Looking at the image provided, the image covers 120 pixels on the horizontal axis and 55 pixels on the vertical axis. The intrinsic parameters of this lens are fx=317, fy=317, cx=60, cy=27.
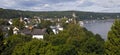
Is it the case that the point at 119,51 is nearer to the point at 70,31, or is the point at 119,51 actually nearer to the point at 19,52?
the point at 19,52

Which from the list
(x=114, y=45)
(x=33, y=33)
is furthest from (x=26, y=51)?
(x=33, y=33)

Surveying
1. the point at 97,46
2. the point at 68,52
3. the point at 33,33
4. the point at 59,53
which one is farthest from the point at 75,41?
the point at 33,33

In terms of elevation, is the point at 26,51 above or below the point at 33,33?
above

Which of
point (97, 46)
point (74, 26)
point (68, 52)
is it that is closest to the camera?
point (68, 52)

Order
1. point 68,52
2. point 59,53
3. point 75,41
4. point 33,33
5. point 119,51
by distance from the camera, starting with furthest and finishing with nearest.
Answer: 1. point 33,33
2. point 75,41
3. point 68,52
4. point 59,53
5. point 119,51

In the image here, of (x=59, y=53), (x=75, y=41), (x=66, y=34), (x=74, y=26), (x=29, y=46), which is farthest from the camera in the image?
(x=74, y=26)

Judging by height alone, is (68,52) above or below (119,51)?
below

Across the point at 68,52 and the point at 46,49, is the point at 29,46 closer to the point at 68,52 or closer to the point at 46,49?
the point at 46,49

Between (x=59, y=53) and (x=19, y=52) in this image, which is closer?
(x=19, y=52)

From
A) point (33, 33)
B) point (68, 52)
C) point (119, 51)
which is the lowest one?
point (33, 33)
